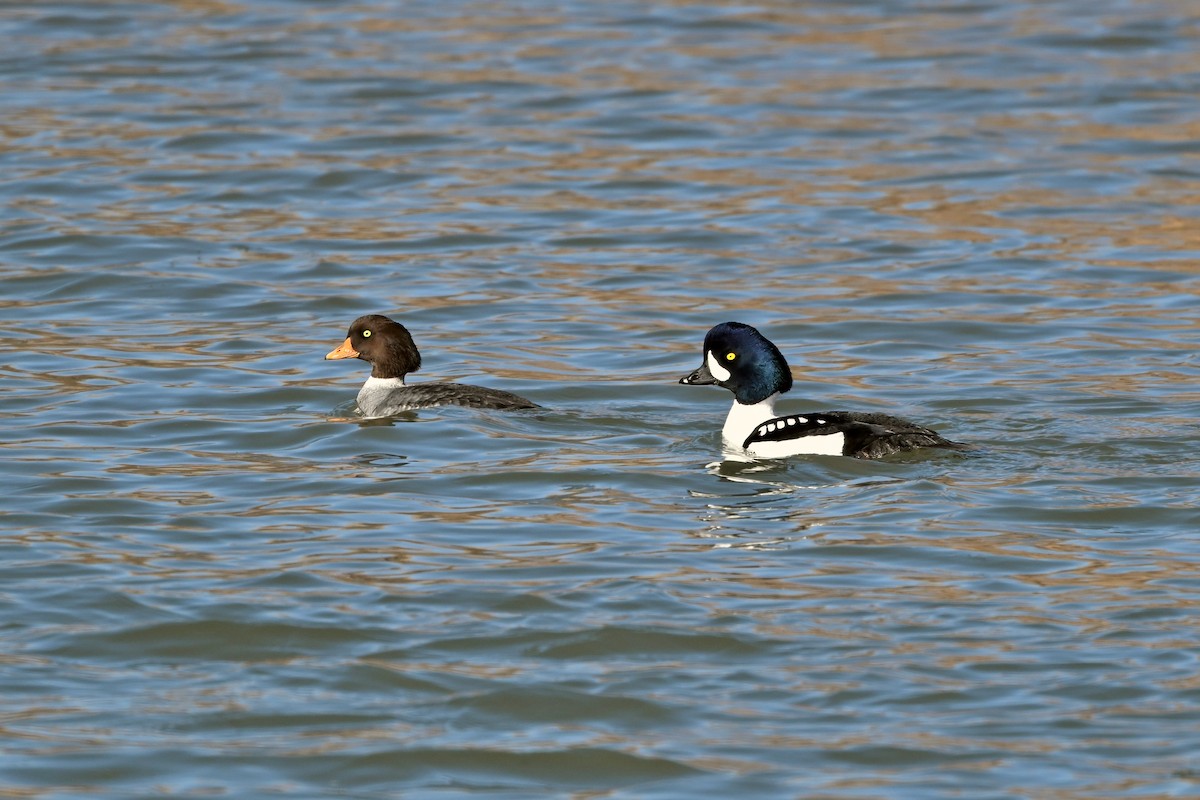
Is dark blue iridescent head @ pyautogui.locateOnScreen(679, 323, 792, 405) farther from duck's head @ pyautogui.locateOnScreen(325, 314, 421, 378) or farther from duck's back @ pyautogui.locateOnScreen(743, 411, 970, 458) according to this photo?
duck's head @ pyautogui.locateOnScreen(325, 314, 421, 378)

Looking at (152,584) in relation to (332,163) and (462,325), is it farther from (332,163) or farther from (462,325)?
(332,163)


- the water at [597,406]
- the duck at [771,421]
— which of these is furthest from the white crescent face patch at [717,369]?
the water at [597,406]

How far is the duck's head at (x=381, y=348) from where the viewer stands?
1495 cm

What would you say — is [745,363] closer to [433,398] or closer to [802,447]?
[802,447]

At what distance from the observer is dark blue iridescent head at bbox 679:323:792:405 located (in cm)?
1352

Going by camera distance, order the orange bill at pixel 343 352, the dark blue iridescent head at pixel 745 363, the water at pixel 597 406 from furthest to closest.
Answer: the orange bill at pixel 343 352
the dark blue iridescent head at pixel 745 363
the water at pixel 597 406

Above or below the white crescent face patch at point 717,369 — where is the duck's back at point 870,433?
below

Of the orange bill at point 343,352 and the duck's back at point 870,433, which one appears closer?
the duck's back at point 870,433

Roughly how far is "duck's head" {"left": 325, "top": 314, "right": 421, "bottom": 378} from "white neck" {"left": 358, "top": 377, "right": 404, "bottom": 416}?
0.19 ft

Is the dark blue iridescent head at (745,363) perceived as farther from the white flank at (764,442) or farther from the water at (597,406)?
the water at (597,406)

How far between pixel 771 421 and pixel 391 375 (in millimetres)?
2997

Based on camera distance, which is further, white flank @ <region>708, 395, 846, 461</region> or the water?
white flank @ <region>708, 395, 846, 461</region>

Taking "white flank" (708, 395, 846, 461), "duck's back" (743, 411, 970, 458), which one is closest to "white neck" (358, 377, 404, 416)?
"white flank" (708, 395, 846, 461)

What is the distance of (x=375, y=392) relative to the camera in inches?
582
